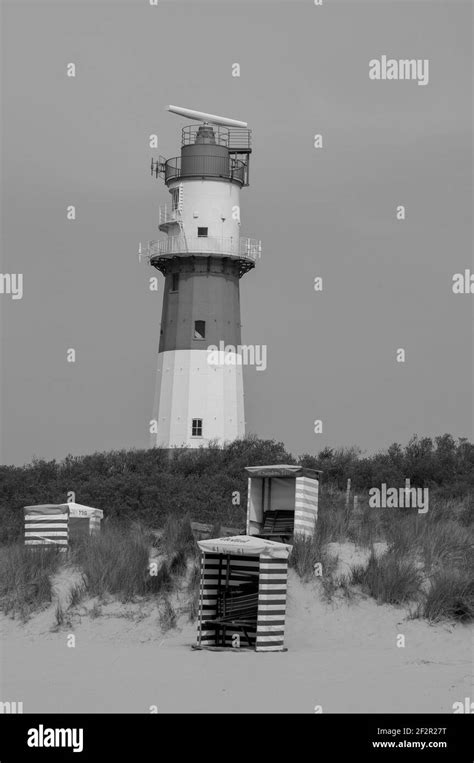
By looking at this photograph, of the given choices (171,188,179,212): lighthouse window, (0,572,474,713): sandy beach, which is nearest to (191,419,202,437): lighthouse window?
(171,188,179,212): lighthouse window

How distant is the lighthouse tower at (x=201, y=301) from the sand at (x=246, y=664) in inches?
724

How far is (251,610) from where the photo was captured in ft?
72.6

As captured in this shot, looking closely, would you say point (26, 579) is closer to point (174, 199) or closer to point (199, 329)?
point (199, 329)

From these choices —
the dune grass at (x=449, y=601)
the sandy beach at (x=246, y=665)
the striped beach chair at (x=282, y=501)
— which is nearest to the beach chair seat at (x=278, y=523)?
the striped beach chair at (x=282, y=501)

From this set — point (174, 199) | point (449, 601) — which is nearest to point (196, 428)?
point (174, 199)

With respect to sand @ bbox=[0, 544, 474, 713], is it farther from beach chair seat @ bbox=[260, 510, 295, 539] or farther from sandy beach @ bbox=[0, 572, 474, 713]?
beach chair seat @ bbox=[260, 510, 295, 539]

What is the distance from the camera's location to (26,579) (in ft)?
81.8

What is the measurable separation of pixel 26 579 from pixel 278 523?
5.38 meters

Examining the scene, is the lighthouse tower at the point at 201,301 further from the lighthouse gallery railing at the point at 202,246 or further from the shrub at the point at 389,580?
the shrub at the point at 389,580

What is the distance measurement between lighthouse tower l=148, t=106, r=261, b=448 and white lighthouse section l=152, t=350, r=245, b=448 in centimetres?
3

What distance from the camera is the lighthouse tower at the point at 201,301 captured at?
143ft
